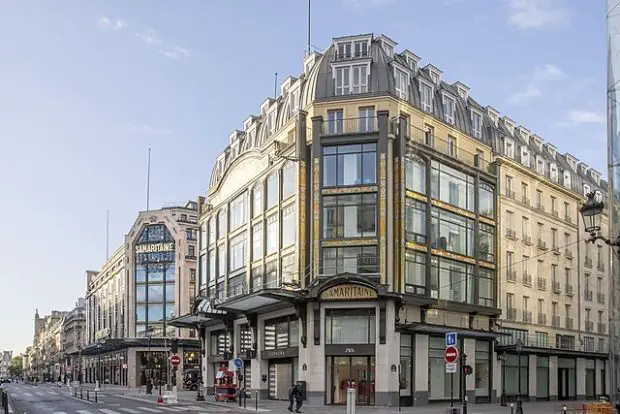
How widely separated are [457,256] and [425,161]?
7.06m

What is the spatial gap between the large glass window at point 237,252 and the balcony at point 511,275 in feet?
66.3

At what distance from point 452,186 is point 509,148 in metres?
10.7

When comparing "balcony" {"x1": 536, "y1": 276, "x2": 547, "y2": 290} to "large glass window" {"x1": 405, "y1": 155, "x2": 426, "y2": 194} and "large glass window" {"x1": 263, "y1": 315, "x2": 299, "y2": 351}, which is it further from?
"large glass window" {"x1": 263, "y1": 315, "x2": 299, "y2": 351}

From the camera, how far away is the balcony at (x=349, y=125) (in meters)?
46.6

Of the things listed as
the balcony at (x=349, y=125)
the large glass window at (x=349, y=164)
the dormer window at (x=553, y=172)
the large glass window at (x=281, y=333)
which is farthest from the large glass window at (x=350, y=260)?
the dormer window at (x=553, y=172)

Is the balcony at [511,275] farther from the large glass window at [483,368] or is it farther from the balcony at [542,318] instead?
the large glass window at [483,368]

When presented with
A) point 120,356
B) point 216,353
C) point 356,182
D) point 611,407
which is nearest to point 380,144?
point 356,182

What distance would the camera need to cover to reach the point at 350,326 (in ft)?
147

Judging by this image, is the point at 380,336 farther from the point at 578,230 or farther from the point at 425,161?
the point at 578,230

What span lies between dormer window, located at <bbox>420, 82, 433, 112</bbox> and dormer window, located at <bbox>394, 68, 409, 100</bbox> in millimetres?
1892

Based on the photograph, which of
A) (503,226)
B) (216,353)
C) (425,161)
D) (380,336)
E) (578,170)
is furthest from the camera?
(578,170)

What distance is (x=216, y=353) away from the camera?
64.9 metres

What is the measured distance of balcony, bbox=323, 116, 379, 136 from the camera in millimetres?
46594

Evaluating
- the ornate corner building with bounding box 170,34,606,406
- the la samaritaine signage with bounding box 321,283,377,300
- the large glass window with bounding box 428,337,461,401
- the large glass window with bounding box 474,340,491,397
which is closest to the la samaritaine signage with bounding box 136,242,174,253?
the ornate corner building with bounding box 170,34,606,406
